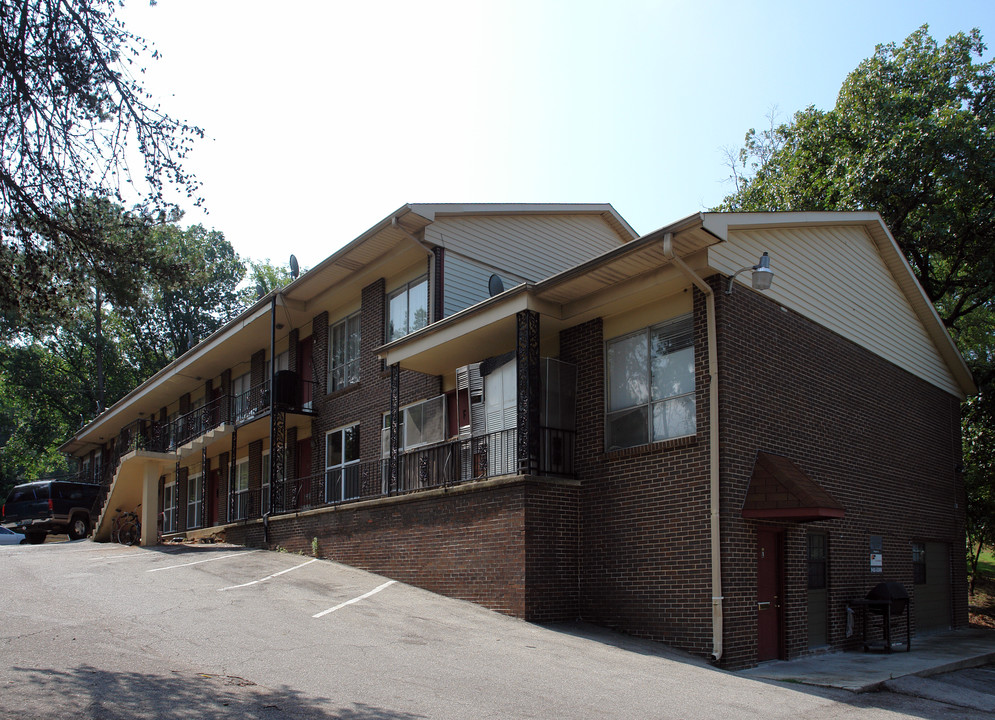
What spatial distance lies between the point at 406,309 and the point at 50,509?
17145 millimetres

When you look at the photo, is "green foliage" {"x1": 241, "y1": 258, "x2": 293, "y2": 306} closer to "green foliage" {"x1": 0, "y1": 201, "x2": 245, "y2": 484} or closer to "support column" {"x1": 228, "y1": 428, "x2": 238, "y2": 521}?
"green foliage" {"x1": 0, "y1": 201, "x2": 245, "y2": 484}

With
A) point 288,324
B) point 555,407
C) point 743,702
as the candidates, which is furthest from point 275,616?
point 288,324

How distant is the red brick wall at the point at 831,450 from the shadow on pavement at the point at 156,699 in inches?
240

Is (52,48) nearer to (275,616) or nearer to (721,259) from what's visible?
(275,616)

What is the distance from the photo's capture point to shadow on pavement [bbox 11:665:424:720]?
6734mm

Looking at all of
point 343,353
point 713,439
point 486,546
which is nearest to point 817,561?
point 713,439

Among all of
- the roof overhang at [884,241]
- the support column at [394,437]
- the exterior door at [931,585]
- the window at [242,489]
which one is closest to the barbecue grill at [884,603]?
the exterior door at [931,585]

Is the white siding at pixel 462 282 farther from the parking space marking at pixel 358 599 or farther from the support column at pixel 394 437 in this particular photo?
the parking space marking at pixel 358 599

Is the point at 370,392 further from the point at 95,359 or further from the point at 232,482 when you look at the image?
the point at 95,359

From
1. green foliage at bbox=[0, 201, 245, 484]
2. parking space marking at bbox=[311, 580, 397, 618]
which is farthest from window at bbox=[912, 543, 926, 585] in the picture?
green foliage at bbox=[0, 201, 245, 484]

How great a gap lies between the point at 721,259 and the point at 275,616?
8043mm

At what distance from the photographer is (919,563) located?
1694cm

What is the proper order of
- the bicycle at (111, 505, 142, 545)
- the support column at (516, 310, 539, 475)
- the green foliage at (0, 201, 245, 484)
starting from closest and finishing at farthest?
the support column at (516, 310, 539, 475), the bicycle at (111, 505, 142, 545), the green foliage at (0, 201, 245, 484)

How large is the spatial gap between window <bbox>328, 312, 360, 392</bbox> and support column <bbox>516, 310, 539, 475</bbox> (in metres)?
7.41
